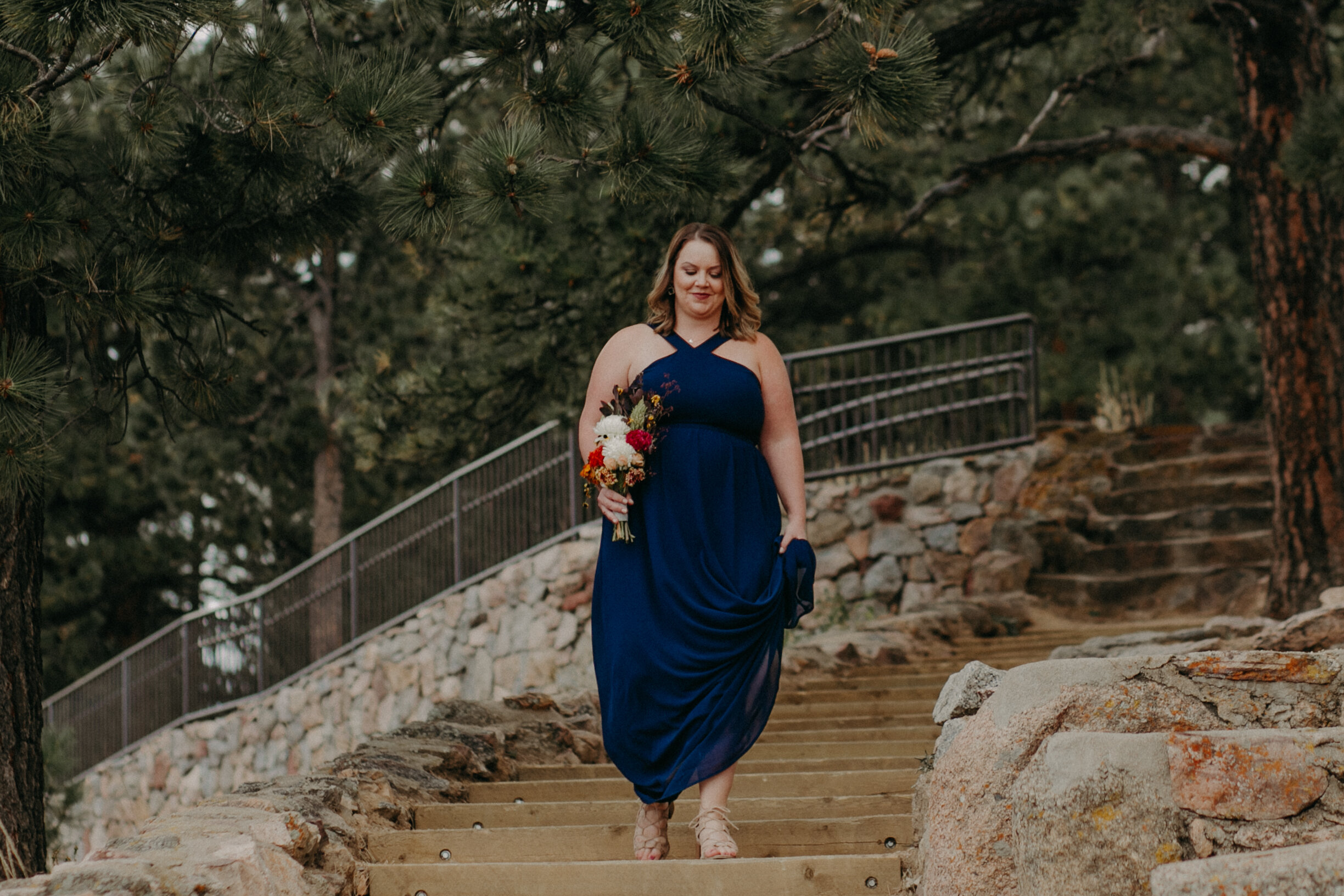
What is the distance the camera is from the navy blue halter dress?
313cm

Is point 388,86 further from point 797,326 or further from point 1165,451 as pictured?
point 797,326

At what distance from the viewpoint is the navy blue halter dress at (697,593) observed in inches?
123

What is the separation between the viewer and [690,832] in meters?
3.45

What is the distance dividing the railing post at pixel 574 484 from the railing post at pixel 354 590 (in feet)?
8.97

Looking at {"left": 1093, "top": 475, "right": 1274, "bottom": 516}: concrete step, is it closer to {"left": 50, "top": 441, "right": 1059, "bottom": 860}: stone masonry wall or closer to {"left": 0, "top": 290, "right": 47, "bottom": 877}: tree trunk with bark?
{"left": 50, "top": 441, "right": 1059, "bottom": 860}: stone masonry wall

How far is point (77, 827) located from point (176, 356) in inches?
346

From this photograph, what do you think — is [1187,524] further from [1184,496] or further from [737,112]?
[737,112]

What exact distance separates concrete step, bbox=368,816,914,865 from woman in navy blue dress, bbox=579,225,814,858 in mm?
226

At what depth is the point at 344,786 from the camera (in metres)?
3.61

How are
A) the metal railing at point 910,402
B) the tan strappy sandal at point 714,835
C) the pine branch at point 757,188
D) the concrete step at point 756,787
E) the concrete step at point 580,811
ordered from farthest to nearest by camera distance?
the metal railing at point 910,402 → the pine branch at point 757,188 → the concrete step at point 756,787 → the concrete step at point 580,811 → the tan strappy sandal at point 714,835

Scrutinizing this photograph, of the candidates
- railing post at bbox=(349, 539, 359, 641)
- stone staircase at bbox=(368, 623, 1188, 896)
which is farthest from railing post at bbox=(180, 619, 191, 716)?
stone staircase at bbox=(368, 623, 1188, 896)

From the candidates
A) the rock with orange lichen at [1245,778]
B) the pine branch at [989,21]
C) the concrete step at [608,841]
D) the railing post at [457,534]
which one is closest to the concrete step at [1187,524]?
the pine branch at [989,21]

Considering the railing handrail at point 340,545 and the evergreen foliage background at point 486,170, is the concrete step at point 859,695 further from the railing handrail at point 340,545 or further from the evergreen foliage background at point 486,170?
the railing handrail at point 340,545

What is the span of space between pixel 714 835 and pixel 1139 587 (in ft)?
20.4
